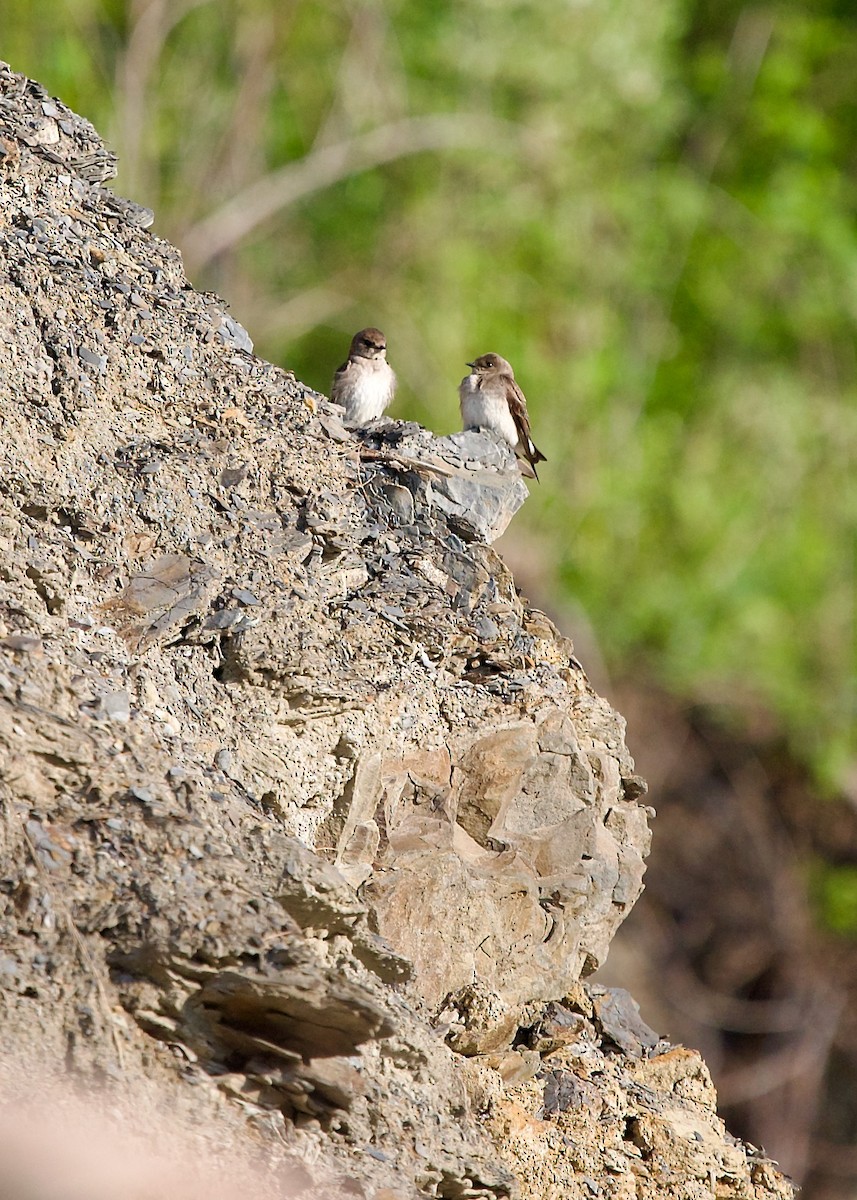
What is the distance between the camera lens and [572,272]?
658 inches

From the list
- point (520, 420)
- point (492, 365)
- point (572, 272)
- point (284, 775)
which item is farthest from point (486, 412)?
point (572, 272)

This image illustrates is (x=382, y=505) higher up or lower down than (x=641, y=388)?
lower down

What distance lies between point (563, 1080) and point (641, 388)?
Result: 13819mm

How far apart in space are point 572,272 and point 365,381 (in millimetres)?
10688

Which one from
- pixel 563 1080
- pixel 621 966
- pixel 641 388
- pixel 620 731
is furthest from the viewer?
pixel 641 388

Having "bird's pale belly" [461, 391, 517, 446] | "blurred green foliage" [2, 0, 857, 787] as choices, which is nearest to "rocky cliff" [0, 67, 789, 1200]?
"bird's pale belly" [461, 391, 517, 446]

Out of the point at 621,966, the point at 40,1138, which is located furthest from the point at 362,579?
the point at 621,966

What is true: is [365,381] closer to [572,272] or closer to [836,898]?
[836,898]

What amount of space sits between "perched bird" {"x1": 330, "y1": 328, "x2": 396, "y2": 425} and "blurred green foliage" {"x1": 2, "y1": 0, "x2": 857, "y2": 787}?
7503 millimetres

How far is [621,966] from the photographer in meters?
13.1

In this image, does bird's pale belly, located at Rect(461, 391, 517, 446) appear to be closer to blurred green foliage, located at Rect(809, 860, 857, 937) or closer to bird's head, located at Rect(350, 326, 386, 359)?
bird's head, located at Rect(350, 326, 386, 359)

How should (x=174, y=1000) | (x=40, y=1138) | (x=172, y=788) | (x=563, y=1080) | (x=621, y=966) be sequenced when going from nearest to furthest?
(x=40, y=1138) < (x=174, y=1000) < (x=172, y=788) < (x=563, y=1080) < (x=621, y=966)

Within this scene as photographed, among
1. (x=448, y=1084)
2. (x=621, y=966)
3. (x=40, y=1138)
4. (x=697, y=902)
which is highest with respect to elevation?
(x=697, y=902)

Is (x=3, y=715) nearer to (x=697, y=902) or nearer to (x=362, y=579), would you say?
(x=362, y=579)
